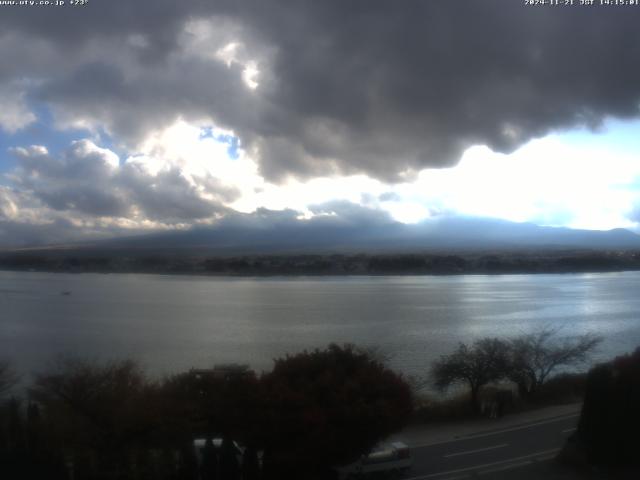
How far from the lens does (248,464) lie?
7492mm

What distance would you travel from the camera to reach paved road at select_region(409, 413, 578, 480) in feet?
25.0

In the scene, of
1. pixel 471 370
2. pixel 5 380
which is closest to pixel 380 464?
pixel 471 370

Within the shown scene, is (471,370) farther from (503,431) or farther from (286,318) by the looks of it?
(286,318)

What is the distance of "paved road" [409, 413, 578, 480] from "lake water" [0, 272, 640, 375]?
299 inches

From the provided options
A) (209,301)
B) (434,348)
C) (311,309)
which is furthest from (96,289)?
(434,348)

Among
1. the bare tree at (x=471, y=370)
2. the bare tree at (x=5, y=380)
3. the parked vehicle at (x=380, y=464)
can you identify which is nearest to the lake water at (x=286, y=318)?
the bare tree at (x=471, y=370)

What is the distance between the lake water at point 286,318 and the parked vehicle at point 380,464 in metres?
9.29

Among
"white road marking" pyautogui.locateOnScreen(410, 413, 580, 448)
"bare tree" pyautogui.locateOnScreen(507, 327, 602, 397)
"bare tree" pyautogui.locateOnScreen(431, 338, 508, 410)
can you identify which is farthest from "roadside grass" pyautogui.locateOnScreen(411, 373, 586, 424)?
"white road marking" pyautogui.locateOnScreen(410, 413, 580, 448)

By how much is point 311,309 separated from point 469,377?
73.3ft

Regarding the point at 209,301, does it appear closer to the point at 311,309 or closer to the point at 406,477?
the point at 311,309

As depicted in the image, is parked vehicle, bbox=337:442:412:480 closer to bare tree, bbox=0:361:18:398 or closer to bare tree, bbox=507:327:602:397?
bare tree, bbox=507:327:602:397

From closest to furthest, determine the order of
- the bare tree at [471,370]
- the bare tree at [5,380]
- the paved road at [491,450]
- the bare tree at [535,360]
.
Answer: the paved road at [491,450], the bare tree at [5,380], the bare tree at [471,370], the bare tree at [535,360]

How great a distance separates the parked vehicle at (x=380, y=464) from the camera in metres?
7.84

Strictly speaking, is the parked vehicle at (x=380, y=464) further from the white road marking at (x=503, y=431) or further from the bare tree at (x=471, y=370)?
the bare tree at (x=471, y=370)
